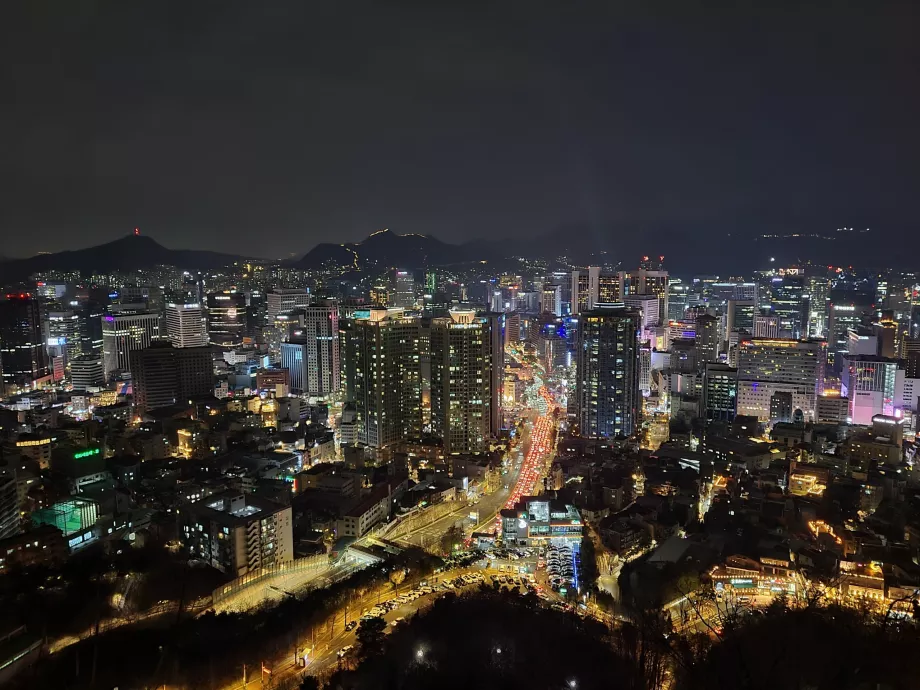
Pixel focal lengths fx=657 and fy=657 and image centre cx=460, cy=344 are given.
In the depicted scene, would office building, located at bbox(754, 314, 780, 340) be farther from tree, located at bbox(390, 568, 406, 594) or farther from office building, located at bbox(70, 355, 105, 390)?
office building, located at bbox(70, 355, 105, 390)

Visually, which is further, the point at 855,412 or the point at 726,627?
the point at 855,412

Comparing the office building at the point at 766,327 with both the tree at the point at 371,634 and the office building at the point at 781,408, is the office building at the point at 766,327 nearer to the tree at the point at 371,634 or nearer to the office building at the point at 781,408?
the office building at the point at 781,408

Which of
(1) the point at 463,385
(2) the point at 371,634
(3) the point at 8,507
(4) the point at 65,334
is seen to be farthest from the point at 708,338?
(4) the point at 65,334

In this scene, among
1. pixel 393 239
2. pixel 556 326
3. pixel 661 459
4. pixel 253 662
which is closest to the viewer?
pixel 253 662

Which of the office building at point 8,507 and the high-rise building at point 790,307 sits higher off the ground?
the high-rise building at point 790,307

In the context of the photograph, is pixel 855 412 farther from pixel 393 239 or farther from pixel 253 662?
pixel 393 239

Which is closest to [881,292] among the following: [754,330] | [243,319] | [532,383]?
[754,330]

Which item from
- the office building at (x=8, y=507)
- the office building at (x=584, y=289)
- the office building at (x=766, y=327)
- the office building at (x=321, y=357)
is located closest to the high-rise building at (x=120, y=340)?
the office building at (x=321, y=357)
